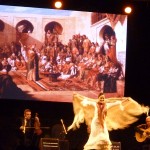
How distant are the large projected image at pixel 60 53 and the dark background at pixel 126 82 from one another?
274mm

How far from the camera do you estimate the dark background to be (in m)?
11.6

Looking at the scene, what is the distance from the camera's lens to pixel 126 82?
1198 cm

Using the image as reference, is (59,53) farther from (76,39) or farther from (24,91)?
(24,91)

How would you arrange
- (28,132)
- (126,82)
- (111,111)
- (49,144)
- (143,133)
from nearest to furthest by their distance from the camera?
(49,144), (111,111), (28,132), (143,133), (126,82)

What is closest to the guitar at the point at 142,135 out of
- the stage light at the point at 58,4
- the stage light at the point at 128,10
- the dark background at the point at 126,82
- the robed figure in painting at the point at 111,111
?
the robed figure in painting at the point at 111,111

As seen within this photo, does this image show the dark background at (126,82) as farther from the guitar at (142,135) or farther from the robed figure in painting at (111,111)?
the robed figure in painting at (111,111)

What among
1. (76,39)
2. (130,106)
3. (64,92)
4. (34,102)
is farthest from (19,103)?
(130,106)

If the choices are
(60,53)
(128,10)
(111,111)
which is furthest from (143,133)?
(128,10)

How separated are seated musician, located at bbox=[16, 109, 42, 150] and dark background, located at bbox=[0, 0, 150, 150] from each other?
2.50ft

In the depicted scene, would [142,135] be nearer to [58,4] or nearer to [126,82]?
[126,82]

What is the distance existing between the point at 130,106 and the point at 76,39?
231cm

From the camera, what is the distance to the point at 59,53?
11.5 m

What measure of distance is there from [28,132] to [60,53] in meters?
2.18

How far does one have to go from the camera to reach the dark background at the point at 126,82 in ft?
38.0
